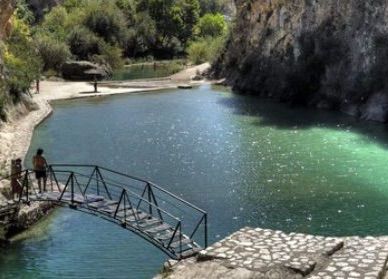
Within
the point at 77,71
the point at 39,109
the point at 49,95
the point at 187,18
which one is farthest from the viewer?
the point at 187,18

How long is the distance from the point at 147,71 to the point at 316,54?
103 ft

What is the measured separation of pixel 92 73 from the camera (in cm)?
7219

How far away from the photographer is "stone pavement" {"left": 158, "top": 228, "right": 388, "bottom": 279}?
1384 cm

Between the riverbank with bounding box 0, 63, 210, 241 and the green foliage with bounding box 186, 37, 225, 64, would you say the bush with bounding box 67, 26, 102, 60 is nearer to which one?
the riverbank with bounding box 0, 63, 210, 241

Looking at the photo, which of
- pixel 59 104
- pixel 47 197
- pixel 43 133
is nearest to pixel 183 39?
pixel 59 104

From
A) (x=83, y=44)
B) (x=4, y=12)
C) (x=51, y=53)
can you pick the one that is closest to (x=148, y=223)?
(x=4, y=12)

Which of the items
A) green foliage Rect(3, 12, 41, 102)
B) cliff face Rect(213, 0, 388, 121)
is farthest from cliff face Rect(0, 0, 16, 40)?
cliff face Rect(213, 0, 388, 121)

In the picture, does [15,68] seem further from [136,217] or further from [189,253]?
[189,253]

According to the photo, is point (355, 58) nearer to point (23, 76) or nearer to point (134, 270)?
point (23, 76)

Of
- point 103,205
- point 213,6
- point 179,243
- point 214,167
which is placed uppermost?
point 213,6

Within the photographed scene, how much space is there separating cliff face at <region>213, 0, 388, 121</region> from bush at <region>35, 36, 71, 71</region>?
56.8ft

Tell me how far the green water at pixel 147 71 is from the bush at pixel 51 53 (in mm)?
5972

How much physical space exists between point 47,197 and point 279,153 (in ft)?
56.3

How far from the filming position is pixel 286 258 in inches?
572
